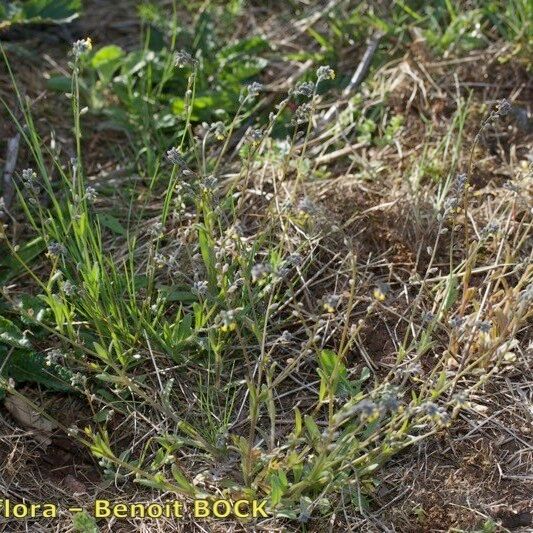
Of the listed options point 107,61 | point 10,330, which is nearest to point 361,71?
point 107,61

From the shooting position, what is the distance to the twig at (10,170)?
9.73ft

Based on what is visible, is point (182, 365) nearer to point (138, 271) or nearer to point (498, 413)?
point (138, 271)

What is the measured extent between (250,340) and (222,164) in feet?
2.97

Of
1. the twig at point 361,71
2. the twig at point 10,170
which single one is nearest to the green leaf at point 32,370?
the twig at point 10,170

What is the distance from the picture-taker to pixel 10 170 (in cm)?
301

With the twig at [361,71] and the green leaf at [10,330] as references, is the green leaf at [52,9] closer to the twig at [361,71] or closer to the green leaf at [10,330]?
the twig at [361,71]

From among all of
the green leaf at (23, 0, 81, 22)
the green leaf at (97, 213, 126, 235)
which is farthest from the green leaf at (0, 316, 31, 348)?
the green leaf at (23, 0, 81, 22)

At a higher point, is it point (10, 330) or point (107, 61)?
point (107, 61)

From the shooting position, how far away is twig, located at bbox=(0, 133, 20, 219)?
2967 mm

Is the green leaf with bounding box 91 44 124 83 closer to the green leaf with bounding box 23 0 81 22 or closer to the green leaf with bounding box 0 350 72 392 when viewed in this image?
the green leaf with bounding box 23 0 81 22

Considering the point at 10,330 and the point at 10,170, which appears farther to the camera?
the point at 10,170

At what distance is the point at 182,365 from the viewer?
2396mm

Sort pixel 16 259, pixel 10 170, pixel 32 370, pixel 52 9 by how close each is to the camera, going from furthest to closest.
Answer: pixel 52 9 → pixel 10 170 → pixel 16 259 → pixel 32 370

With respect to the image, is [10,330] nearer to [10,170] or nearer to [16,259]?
[16,259]
